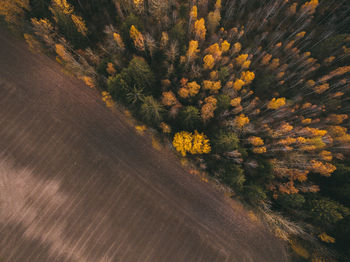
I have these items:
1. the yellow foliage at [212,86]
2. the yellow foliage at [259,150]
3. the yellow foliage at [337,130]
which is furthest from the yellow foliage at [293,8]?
the yellow foliage at [259,150]

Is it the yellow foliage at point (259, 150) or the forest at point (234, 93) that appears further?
the yellow foliage at point (259, 150)

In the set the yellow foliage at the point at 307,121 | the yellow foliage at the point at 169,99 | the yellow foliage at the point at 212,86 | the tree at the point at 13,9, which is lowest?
the tree at the point at 13,9

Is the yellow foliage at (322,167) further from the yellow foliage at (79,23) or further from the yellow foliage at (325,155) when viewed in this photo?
the yellow foliage at (79,23)

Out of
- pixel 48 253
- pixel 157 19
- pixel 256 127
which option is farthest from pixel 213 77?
pixel 48 253

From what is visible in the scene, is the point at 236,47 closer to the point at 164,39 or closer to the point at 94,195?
the point at 164,39

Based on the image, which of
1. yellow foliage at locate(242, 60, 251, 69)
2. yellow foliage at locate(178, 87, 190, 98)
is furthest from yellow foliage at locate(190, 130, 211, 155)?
yellow foliage at locate(242, 60, 251, 69)

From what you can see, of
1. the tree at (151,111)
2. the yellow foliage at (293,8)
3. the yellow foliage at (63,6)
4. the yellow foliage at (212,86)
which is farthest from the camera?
the yellow foliage at (293,8)

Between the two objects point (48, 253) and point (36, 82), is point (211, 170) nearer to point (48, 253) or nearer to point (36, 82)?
point (48, 253)
